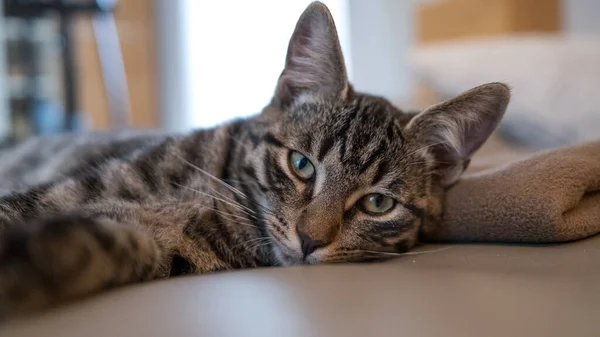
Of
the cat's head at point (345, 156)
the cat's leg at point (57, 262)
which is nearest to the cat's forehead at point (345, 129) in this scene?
the cat's head at point (345, 156)

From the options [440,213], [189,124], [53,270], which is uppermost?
[53,270]

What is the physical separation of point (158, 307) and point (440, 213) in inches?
23.8

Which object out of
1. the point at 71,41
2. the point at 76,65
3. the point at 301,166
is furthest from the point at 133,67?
the point at 301,166

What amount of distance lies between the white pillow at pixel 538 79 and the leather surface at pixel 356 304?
3.74 feet

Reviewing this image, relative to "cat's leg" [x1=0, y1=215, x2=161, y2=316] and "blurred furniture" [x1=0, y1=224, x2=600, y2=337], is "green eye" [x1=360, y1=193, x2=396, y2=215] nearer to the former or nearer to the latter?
"blurred furniture" [x1=0, y1=224, x2=600, y2=337]

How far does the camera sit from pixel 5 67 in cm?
379

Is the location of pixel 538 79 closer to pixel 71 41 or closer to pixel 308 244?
pixel 308 244

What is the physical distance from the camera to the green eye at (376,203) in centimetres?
94

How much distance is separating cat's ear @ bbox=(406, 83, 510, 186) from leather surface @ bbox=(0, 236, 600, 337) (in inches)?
11.8

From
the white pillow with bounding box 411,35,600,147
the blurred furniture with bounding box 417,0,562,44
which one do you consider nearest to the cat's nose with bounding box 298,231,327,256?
the white pillow with bounding box 411,35,600,147

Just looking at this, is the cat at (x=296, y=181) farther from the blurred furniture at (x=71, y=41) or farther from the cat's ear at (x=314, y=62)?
the blurred furniture at (x=71, y=41)

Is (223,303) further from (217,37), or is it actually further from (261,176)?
(217,37)

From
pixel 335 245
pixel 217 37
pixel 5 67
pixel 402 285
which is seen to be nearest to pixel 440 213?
pixel 335 245

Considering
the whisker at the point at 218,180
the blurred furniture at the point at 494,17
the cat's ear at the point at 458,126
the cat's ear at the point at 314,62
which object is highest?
the blurred furniture at the point at 494,17
